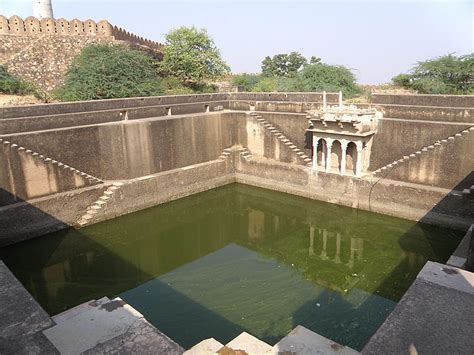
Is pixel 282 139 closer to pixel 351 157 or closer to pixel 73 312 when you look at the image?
pixel 351 157

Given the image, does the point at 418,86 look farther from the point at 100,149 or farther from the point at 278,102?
the point at 100,149

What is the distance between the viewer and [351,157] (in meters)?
9.70

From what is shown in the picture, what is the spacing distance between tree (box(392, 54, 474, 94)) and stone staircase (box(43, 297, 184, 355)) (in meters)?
15.9

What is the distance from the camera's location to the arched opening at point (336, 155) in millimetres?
9938

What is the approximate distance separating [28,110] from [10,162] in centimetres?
166

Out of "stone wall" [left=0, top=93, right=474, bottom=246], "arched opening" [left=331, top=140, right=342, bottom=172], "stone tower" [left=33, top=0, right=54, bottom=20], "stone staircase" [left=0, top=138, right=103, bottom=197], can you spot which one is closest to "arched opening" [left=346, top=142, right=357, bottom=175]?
"arched opening" [left=331, top=140, right=342, bottom=172]

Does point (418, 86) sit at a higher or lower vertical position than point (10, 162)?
higher

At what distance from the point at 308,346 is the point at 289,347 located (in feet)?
0.38

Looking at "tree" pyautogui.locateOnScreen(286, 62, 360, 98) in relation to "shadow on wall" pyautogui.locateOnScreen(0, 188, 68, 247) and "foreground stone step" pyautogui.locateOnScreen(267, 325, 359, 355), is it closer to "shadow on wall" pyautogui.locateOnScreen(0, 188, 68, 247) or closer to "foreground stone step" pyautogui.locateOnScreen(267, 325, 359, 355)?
"shadow on wall" pyautogui.locateOnScreen(0, 188, 68, 247)

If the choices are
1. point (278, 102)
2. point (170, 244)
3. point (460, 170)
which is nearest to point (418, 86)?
point (278, 102)

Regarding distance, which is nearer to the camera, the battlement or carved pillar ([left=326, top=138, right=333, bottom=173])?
carved pillar ([left=326, top=138, right=333, bottom=173])

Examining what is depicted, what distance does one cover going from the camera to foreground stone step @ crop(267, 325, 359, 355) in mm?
2258

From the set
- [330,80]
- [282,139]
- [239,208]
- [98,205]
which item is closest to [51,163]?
[98,205]

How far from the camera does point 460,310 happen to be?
191cm
